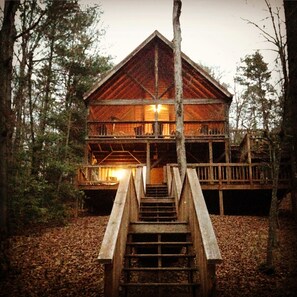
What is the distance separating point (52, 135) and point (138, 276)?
7252 mm

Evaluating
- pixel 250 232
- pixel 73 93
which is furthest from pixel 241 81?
pixel 250 232

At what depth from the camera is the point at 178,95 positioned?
533 inches

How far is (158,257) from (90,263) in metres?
3.19

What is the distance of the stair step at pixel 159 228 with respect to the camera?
245 inches

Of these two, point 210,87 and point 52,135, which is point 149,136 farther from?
point 52,135

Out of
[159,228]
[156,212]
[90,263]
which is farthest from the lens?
[156,212]

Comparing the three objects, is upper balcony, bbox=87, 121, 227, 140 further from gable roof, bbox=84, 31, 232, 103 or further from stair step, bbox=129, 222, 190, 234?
stair step, bbox=129, 222, 190, 234

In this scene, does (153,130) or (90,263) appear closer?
(90,263)

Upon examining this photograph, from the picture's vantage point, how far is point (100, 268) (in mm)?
7742

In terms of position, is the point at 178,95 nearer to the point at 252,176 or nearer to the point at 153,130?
the point at 252,176

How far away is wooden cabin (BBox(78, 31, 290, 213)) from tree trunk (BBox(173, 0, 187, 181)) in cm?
332

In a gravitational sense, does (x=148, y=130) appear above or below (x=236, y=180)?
above

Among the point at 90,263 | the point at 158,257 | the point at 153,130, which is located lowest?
the point at 90,263

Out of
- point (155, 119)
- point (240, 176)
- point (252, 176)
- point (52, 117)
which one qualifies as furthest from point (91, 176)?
point (252, 176)
